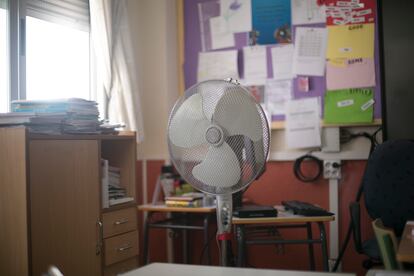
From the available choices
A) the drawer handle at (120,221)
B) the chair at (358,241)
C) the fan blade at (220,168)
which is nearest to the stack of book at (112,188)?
the drawer handle at (120,221)

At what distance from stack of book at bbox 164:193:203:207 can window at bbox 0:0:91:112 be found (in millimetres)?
1003

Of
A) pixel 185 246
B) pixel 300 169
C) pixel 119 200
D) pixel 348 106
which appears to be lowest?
pixel 185 246

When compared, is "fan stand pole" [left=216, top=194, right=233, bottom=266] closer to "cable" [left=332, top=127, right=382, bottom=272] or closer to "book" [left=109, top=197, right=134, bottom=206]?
"book" [left=109, top=197, right=134, bottom=206]

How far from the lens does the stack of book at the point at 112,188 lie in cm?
262

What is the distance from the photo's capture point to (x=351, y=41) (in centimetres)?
332

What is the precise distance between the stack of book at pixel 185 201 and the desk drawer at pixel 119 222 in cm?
39

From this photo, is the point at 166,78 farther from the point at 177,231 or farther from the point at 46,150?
the point at 46,150

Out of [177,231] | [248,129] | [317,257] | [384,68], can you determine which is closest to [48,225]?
[248,129]

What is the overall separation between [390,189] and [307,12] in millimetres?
1384

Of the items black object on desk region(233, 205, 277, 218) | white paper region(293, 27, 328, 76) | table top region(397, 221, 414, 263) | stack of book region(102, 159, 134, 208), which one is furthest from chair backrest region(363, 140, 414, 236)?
stack of book region(102, 159, 134, 208)

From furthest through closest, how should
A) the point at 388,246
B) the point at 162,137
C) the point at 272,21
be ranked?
1. the point at 162,137
2. the point at 272,21
3. the point at 388,246

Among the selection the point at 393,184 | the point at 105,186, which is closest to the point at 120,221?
the point at 105,186

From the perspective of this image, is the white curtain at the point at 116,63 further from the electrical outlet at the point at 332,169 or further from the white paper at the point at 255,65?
the electrical outlet at the point at 332,169

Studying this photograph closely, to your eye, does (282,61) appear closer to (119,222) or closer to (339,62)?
(339,62)
